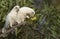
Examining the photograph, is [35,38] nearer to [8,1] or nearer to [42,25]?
[42,25]

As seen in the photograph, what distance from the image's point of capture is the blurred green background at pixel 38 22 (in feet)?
2.40

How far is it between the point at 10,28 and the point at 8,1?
0.37 feet

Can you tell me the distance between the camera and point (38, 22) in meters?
0.75

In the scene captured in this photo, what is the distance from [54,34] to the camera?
744 mm

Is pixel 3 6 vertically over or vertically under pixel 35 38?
over

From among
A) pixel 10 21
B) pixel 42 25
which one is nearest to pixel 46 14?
pixel 42 25

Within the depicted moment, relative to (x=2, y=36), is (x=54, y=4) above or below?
above

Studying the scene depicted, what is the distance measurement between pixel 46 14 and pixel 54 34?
0.27 feet

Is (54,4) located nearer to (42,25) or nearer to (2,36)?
(42,25)

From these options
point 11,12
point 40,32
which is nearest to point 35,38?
point 40,32

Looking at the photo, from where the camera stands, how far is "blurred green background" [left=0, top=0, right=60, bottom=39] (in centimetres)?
73

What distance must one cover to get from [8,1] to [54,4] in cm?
19

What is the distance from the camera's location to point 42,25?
76 centimetres

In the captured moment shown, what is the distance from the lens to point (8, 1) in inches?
29.8
